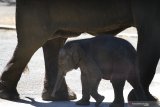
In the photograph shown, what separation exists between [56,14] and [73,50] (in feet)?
2.94

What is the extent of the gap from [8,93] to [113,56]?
1571mm

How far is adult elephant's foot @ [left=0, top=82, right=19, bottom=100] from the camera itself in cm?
582

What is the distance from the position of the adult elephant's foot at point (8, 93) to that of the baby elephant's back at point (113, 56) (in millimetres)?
1399

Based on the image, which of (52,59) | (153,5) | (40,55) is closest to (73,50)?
(153,5)

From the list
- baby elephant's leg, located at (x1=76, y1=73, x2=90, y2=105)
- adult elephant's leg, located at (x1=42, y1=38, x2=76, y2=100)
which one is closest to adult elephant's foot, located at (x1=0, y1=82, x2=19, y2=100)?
adult elephant's leg, located at (x1=42, y1=38, x2=76, y2=100)

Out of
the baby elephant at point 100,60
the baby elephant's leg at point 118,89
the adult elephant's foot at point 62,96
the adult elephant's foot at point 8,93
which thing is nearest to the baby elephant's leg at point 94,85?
the baby elephant at point 100,60

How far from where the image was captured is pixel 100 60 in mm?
4684

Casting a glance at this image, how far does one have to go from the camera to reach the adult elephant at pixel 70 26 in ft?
16.7

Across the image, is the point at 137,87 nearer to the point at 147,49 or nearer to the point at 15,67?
the point at 147,49

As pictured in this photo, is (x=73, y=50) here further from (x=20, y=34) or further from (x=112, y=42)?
(x=20, y=34)

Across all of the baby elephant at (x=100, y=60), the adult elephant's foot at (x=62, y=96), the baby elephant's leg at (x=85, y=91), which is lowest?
the adult elephant's foot at (x=62, y=96)

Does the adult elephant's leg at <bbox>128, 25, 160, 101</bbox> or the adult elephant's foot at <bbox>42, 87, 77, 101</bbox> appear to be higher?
the adult elephant's leg at <bbox>128, 25, 160, 101</bbox>

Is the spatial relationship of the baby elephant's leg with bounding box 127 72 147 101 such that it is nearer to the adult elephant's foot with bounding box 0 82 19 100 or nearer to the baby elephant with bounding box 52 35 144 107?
the baby elephant with bounding box 52 35 144 107

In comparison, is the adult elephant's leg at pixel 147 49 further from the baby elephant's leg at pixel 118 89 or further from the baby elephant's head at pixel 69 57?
the baby elephant's head at pixel 69 57
